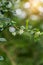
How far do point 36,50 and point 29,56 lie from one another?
0.10 metres

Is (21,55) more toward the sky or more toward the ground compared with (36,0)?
more toward the ground

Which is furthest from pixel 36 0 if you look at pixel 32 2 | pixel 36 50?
pixel 36 50

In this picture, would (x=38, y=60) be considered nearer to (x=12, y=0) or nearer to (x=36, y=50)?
(x=36, y=50)

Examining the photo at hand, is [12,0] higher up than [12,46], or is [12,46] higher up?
[12,46]

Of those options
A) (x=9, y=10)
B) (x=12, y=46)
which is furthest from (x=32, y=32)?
(x=12, y=46)

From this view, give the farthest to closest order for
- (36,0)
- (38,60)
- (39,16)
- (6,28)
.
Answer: (39,16)
(36,0)
(38,60)
(6,28)

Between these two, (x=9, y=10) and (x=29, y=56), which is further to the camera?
(x=29, y=56)

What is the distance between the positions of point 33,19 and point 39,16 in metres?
0.10

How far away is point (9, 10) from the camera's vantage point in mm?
1508

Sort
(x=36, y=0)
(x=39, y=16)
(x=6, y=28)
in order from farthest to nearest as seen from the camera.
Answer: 1. (x=39, y=16)
2. (x=36, y=0)
3. (x=6, y=28)

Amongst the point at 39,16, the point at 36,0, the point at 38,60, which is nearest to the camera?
the point at 38,60

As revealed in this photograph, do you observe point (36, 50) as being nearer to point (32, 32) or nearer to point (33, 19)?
point (33, 19)

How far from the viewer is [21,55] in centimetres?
304

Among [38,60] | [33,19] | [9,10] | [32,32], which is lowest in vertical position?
[32,32]
